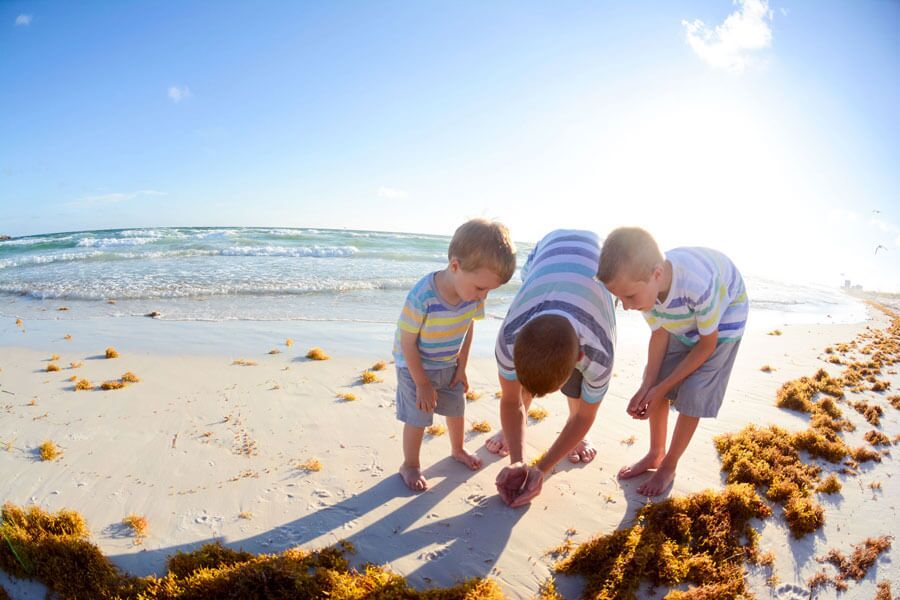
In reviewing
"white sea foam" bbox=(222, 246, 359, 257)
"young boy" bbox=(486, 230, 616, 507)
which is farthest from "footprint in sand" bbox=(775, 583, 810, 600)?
"white sea foam" bbox=(222, 246, 359, 257)

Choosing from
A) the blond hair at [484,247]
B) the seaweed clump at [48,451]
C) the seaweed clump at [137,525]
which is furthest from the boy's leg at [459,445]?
the seaweed clump at [48,451]

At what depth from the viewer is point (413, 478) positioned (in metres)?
3.36

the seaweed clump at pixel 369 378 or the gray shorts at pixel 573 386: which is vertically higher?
the gray shorts at pixel 573 386

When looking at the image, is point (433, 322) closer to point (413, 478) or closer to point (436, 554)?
point (413, 478)

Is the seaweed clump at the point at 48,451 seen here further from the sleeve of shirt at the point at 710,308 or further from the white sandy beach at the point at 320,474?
the sleeve of shirt at the point at 710,308

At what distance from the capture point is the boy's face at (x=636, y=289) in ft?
8.66

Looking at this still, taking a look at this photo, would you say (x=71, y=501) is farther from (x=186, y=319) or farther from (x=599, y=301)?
(x=186, y=319)

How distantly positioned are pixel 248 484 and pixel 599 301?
2784 millimetres

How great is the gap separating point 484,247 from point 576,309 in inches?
26.4

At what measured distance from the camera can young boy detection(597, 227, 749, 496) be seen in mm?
2666

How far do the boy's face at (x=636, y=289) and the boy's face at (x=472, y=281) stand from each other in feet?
2.31

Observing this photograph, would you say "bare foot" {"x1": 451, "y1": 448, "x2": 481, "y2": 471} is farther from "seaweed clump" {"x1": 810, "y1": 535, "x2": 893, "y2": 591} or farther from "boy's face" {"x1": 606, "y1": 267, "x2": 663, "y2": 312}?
"seaweed clump" {"x1": 810, "y1": 535, "x2": 893, "y2": 591}

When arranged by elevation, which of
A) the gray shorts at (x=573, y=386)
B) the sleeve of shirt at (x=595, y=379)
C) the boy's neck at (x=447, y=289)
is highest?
the boy's neck at (x=447, y=289)

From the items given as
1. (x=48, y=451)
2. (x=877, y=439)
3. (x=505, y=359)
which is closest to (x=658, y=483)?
(x=505, y=359)
